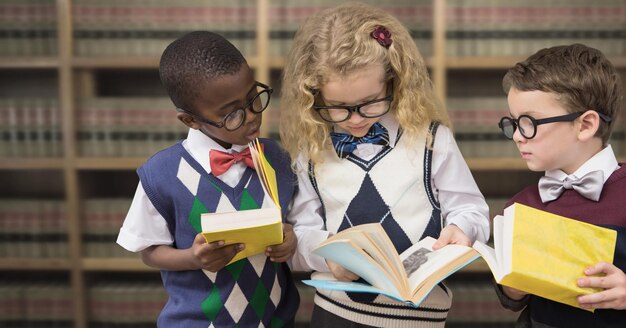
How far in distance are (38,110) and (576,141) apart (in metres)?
2.51

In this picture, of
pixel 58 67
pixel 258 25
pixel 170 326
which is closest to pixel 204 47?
pixel 170 326

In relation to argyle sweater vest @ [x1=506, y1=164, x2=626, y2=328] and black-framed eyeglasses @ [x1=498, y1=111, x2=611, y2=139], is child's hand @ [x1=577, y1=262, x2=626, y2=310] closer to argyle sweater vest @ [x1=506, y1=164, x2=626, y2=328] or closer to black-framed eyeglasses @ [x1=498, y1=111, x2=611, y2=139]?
argyle sweater vest @ [x1=506, y1=164, x2=626, y2=328]

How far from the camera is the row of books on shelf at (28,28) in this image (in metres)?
2.80

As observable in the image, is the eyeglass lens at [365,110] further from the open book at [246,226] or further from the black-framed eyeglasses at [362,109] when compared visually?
the open book at [246,226]

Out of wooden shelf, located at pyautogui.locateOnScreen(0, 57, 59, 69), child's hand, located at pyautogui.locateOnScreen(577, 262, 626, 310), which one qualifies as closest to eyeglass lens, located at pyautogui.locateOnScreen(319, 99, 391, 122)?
child's hand, located at pyautogui.locateOnScreen(577, 262, 626, 310)

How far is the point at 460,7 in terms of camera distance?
8.95 feet

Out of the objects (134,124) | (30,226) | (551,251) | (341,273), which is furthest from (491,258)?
(30,226)

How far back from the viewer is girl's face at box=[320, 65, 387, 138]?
1233mm

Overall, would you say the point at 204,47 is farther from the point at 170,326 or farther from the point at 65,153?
the point at 65,153

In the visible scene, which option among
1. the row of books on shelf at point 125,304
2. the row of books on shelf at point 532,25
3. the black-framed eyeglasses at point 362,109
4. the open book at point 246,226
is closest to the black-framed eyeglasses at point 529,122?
the black-framed eyeglasses at point 362,109

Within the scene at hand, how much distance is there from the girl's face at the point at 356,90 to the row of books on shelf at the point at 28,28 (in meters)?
2.05

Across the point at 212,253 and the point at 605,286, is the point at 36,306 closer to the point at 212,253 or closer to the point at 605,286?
the point at 212,253

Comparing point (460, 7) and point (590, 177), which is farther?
point (460, 7)

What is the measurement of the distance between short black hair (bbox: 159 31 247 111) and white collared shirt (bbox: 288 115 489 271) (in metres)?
0.29
